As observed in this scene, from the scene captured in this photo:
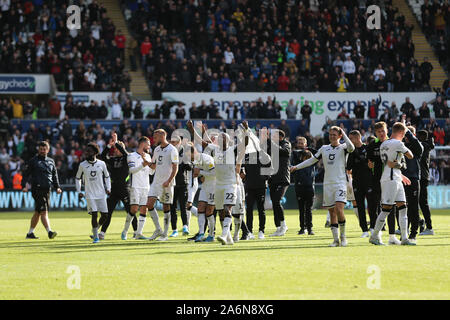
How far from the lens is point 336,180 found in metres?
15.2

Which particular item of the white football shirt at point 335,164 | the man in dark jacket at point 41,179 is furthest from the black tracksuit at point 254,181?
the man in dark jacket at point 41,179

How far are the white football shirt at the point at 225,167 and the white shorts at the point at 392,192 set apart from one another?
2.88 metres

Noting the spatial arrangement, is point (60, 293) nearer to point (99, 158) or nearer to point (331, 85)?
point (99, 158)

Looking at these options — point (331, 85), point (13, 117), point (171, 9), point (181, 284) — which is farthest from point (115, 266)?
point (171, 9)

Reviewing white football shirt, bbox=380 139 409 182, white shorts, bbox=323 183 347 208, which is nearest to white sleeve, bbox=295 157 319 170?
white shorts, bbox=323 183 347 208

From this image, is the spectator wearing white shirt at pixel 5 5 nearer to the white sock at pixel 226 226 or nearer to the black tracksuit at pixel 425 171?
the black tracksuit at pixel 425 171

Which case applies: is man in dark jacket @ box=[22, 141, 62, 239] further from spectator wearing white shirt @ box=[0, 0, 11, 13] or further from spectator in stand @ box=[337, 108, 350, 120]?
spectator wearing white shirt @ box=[0, 0, 11, 13]

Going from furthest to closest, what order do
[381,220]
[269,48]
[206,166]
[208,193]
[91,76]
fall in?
[269,48] < [91,76] < [208,193] < [206,166] < [381,220]

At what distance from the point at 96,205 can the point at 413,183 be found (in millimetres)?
6702

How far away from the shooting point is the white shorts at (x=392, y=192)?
48.8 ft

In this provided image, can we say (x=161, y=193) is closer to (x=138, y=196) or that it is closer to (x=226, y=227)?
(x=138, y=196)

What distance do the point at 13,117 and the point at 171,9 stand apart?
11298 mm

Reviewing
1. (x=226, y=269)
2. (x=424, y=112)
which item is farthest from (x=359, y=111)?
(x=226, y=269)

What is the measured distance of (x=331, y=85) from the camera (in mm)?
40906
